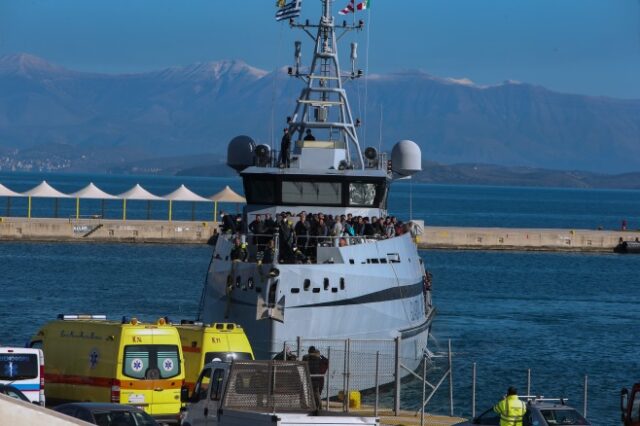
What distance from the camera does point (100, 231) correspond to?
108 meters

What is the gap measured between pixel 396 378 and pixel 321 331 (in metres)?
5.48

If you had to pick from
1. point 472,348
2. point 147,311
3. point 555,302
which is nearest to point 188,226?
point 555,302

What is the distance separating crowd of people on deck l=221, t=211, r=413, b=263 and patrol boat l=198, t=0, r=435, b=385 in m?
0.15

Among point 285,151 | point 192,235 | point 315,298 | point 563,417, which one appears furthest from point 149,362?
point 192,235

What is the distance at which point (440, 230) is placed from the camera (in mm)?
113375

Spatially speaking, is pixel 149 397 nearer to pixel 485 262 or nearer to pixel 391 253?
pixel 391 253

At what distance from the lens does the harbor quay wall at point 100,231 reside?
106 meters

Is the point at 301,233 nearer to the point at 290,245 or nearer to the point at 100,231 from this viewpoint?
the point at 290,245

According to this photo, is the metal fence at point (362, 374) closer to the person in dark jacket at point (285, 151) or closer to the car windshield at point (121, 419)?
the person in dark jacket at point (285, 151)

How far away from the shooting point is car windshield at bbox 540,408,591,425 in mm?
23875

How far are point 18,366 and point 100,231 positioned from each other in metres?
81.5

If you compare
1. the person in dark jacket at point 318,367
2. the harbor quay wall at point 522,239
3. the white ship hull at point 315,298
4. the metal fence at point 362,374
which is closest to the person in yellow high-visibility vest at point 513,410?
the person in dark jacket at point 318,367

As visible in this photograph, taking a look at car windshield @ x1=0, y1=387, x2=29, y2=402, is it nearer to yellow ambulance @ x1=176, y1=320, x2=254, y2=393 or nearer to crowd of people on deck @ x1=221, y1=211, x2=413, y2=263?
yellow ambulance @ x1=176, y1=320, x2=254, y2=393

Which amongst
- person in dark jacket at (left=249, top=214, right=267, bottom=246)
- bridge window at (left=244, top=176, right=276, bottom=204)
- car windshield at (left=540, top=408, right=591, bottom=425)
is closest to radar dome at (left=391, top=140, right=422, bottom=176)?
bridge window at (left=244, top=176, right=276, bottom=204)
